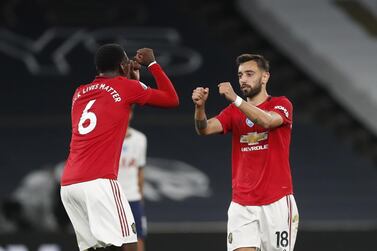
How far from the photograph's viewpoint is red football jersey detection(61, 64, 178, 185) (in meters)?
7.21

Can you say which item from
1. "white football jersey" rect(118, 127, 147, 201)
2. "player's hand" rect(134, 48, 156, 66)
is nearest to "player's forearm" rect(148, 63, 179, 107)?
"player's hand" rect(134, 48, 156, 66)

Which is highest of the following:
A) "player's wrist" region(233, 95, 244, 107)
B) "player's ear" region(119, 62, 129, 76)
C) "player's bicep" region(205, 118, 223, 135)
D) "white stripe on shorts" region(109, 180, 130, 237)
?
"player's ear" region(119, 62, 129, 76)

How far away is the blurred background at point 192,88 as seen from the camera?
15.4 metres

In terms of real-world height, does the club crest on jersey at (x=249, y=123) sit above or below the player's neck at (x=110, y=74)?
below

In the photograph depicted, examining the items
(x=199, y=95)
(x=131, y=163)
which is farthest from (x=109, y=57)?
(x=131, y=163)

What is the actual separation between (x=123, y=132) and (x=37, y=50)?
10.4 metres

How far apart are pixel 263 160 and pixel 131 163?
3265 millimetres

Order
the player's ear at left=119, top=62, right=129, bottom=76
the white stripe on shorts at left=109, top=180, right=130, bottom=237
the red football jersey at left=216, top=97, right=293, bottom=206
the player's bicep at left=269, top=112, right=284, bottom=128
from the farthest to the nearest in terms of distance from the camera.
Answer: the red football jersey at left=216, top=97, right=293, bottom=206 → the player's bicep at left=269, top=112, right=284, bottom=128 → the player's ear at left=119, top=62, right=129, bottom=76 → the white stripe on shorts at left=109, top=180, right=130, bottom=237

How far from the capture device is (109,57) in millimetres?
7383

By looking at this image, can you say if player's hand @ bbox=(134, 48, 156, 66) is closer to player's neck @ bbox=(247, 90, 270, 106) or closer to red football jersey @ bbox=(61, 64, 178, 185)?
red football jersey @ bbox=(61, 64, 178, 185)

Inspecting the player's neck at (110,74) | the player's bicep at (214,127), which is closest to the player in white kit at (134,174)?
the player's bicep at (214,127)

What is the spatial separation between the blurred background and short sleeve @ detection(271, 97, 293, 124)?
6531mm

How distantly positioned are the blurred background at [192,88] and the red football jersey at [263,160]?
6.36 m

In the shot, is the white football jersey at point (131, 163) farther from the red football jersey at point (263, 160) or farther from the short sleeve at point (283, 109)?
the short sleeve at point (283, 109)
